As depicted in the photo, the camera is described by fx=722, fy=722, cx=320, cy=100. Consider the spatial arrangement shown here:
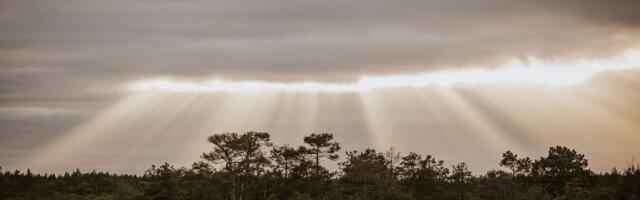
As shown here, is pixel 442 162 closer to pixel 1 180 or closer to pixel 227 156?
pixel 227 156

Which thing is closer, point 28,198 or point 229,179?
point 229,179

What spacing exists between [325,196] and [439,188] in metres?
22.6

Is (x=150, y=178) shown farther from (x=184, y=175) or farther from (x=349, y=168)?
(x=349, y=168)

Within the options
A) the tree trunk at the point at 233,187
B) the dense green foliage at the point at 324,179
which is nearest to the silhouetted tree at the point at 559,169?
the dense green foliage at the point at 324,179

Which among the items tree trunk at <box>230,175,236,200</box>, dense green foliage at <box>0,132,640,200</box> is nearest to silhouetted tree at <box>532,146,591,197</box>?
dense green foliage at <box>0,132,640,200</box>

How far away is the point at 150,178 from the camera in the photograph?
4594 inches

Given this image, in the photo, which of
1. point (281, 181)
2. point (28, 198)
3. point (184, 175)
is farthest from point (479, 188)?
point (28, 198)

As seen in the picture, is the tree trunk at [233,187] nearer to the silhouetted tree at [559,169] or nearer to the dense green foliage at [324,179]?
the dense green foliage at [324,179]

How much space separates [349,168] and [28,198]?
59.7m

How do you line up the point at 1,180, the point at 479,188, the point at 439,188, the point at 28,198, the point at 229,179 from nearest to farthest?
the point at 479,188 < the point at 229,179 < the point at 439,188 < the point at 28,198 < the point at 1,180

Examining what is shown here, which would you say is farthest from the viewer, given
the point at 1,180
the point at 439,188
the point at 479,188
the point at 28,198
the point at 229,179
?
the point at 1,180

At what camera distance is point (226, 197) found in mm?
118375

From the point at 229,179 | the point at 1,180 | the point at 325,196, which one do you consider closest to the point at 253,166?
the point at 229,179

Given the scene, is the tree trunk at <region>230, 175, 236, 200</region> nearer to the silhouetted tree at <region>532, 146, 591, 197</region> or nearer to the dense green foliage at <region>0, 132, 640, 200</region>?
the dense green foliage at <region>0, 132, 640, 200</region>
